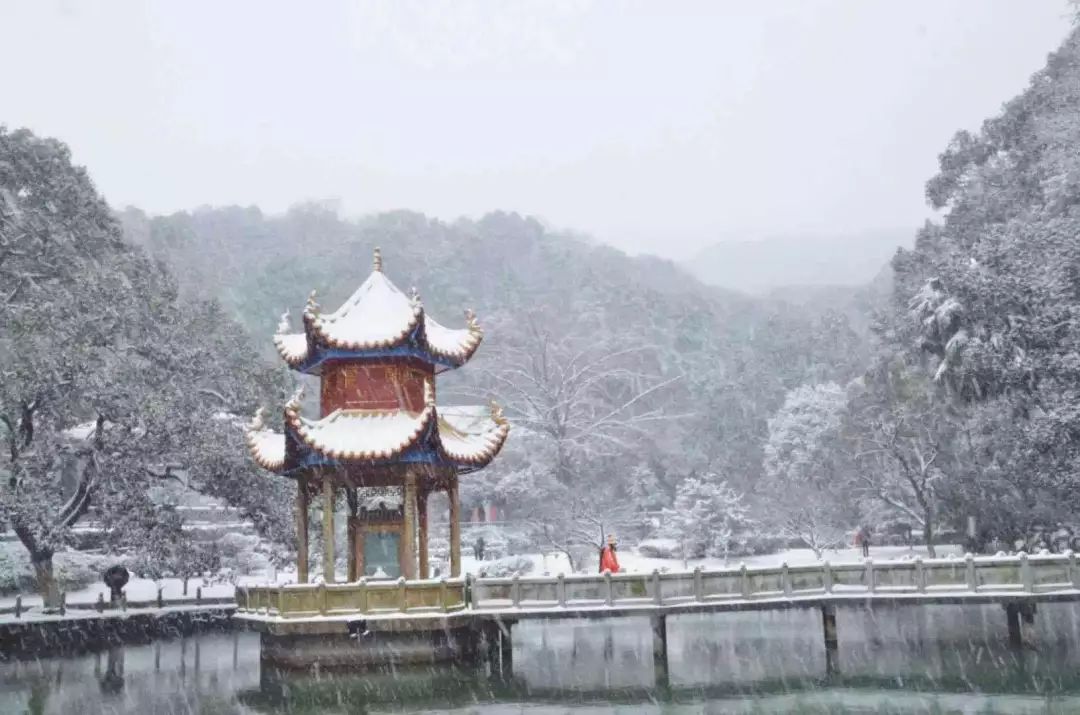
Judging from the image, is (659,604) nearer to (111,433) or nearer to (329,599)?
(329,599)

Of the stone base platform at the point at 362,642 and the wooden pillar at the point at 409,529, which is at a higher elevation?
the wooden pillar at the point at 409,529

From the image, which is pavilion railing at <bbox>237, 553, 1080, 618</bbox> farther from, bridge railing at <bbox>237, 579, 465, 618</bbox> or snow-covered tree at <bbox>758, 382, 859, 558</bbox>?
snow-covered tree at <bbox>758, 382, 859, 558</bbox>

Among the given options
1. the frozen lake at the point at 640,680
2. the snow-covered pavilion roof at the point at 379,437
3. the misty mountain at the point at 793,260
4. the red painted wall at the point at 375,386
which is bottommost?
the frozen lake at the point at 640,680

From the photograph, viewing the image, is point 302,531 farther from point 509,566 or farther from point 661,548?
point 661,548

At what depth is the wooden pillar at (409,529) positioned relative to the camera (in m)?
21.0

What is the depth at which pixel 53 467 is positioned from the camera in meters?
28.7

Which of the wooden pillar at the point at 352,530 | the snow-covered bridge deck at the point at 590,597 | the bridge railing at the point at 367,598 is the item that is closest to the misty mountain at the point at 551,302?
the wooden pillar at the point at 352,530

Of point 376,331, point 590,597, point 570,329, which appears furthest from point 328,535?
point 570,329

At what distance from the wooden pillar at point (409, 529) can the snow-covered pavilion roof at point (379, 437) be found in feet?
2.40

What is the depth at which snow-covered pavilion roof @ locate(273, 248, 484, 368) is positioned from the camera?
21.5 metres

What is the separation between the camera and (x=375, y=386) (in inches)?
870

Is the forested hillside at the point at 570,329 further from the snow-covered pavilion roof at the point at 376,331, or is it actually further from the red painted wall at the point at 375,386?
the red painted wall at the point at 375,386

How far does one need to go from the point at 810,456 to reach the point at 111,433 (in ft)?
112

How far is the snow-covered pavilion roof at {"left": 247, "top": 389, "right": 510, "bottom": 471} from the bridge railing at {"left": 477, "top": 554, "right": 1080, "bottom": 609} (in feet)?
9.78
